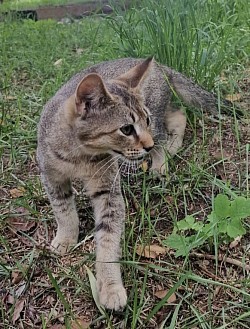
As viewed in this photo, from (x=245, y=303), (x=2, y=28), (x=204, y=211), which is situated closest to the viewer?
(x=245, y=303)

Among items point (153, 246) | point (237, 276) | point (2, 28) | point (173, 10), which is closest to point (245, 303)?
point (237, 276)

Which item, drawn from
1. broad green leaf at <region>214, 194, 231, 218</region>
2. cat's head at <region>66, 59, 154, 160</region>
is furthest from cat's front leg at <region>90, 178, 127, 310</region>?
broad green leaf at <region>214, 194, 231, 218</region>

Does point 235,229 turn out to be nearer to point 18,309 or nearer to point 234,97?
point 18,309

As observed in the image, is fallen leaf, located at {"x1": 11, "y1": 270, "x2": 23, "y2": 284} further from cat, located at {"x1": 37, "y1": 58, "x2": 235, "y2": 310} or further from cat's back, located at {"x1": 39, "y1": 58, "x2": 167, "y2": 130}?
cat's back, located at {"x1": 39, "y1": 58, "x2": 167, "y2": 130}

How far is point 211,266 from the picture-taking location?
6.47ft

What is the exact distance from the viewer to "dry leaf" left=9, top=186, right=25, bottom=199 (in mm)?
2482

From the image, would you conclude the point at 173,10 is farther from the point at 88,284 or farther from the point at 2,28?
the point at 2,28

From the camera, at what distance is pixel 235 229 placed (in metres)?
1.86

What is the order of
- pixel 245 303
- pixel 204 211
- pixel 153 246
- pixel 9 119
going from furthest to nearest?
pixel 9 119, pixel 204 211, pixel 153 246, pixel 245 303

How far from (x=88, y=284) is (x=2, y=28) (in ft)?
12.8

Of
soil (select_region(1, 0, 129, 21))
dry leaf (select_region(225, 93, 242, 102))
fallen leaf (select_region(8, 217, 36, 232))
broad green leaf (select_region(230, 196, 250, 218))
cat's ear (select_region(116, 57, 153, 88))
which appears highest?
cat's ear (select_region(116, 57, 153, 88))

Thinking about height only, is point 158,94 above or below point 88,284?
above

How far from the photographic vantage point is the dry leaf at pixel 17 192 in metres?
2.48

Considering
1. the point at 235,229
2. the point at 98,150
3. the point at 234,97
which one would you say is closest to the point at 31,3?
the point at 234,97
